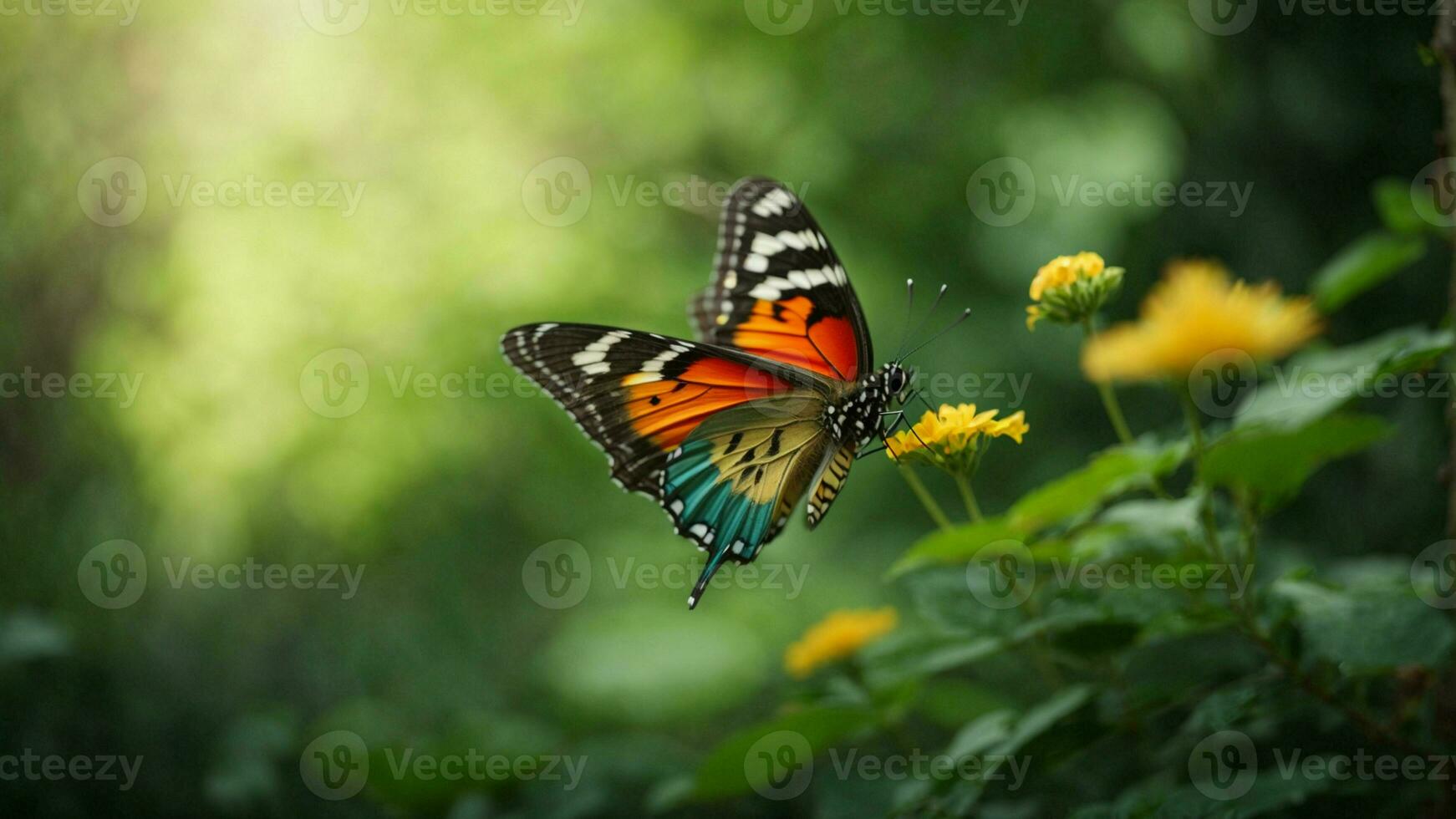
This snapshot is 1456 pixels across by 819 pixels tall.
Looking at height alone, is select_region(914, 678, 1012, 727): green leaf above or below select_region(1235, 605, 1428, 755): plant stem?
below

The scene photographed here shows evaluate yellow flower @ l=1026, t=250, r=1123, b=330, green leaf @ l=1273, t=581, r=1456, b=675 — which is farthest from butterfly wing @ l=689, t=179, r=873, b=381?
green leaf @ l=1273, t=581, r=1456, b=675

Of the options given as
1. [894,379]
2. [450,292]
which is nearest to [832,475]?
[894,379]

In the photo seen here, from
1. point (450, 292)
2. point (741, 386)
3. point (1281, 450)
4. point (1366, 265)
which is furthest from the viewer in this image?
point (450, 292)

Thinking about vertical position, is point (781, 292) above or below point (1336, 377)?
above

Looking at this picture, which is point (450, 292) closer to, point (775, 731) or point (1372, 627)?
point (775, 731)

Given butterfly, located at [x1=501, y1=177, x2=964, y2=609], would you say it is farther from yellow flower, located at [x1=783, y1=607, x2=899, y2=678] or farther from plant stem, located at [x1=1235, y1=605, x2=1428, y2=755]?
plant stem, located at [x1=1235, y1=605, x2=1428, y2=755]

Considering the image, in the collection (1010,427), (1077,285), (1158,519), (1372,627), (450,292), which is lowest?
(1372,627)

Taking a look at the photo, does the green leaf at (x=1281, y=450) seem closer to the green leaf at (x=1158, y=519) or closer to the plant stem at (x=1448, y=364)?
the green leaf at (x=1158, y=519)
